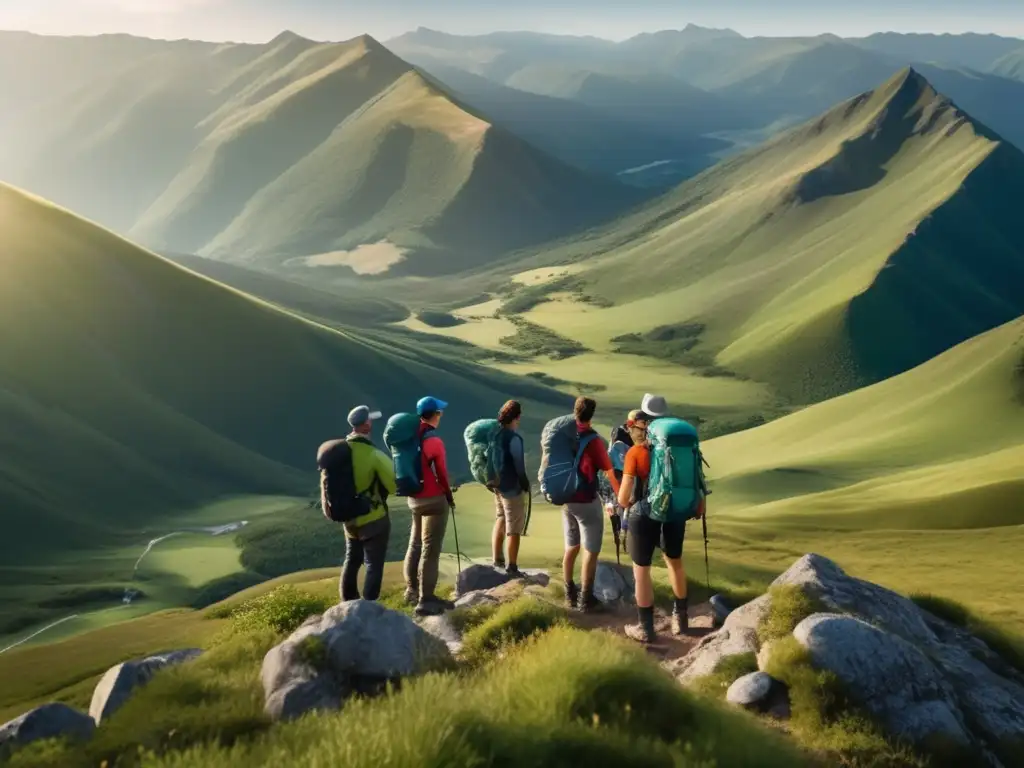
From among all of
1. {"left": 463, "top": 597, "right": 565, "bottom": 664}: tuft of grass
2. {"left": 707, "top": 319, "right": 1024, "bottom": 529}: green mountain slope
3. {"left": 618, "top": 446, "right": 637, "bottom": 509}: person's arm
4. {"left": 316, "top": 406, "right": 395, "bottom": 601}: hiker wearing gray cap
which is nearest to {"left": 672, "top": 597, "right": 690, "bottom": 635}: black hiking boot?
{"left": 618, "top": 446, "right": 637, "bottom": 509}: person's arm

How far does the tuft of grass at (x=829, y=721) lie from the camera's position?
469 inches

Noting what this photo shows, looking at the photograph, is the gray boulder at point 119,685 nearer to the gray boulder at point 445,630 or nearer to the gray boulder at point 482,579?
the gray boulder at point 445,630

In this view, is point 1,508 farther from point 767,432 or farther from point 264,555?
point 767,432

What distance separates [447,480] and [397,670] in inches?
250

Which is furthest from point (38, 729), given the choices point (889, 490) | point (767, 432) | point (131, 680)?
point (767, 432)

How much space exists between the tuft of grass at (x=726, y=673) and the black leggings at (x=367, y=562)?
760 centimetres

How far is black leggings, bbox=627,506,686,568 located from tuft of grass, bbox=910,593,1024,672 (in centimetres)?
841

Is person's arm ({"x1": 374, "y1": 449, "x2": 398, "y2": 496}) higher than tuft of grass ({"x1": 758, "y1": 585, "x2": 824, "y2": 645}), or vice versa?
person's arm ({"x1": 374, "y1": 449, "x2": 398, "y2": 496})

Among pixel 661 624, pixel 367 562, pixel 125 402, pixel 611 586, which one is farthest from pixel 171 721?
pixel 125 402

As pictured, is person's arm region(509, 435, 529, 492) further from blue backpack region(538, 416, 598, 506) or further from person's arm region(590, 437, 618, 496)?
person's arm region(590, 437, 618, 496)

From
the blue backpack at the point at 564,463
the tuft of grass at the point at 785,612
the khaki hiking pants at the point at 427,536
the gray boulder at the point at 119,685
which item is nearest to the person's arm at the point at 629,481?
the blue backpack at the point at 564,463

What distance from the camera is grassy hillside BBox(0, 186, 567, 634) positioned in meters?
118

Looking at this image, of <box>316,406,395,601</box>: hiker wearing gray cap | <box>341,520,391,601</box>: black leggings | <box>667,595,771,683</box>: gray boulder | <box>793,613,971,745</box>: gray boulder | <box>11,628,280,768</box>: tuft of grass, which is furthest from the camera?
<box>341,520,391,601</box>: black leggings

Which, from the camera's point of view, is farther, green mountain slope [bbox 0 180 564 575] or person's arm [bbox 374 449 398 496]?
green mountain slope [bbox 0 180 564 575]
